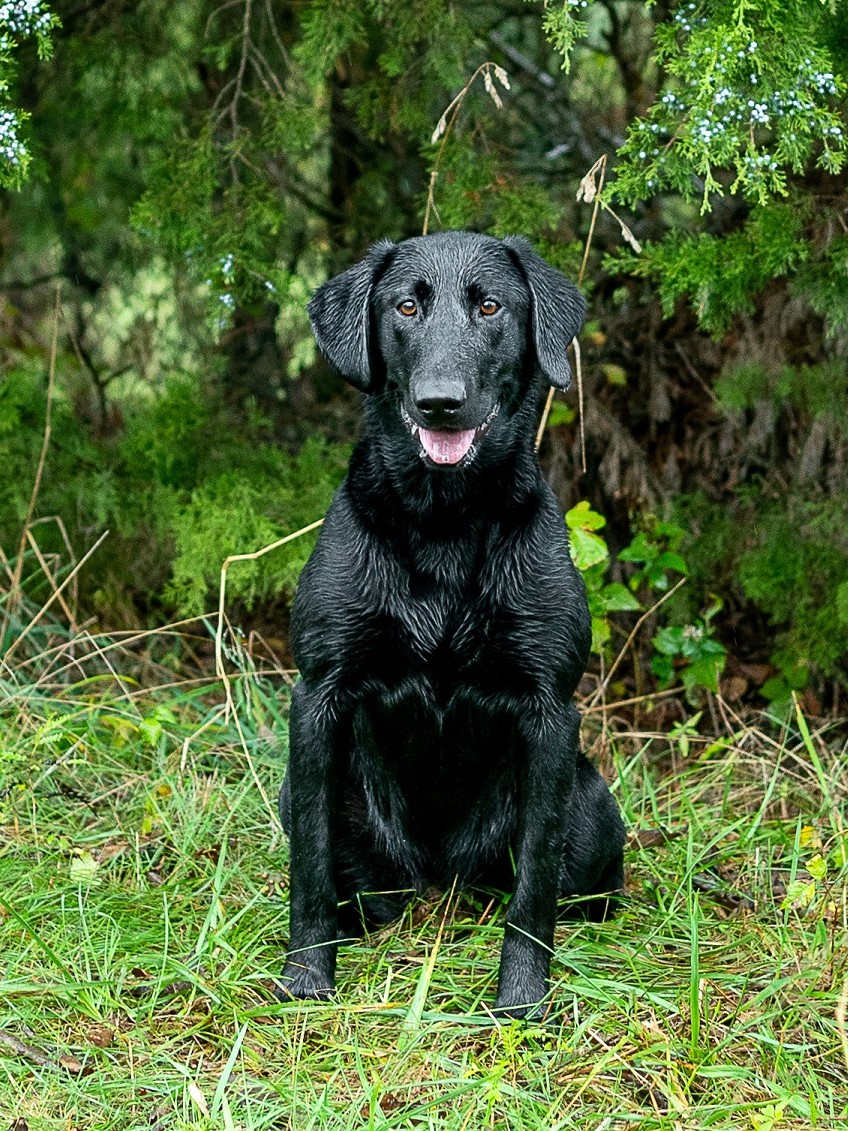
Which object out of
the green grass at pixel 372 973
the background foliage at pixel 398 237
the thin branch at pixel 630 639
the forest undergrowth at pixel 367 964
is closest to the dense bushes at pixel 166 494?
the background foliage at pixel 398 237

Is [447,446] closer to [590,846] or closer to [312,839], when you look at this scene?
[312,839]

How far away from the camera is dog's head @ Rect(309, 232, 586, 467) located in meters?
2.75

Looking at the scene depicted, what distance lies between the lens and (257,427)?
5207mm

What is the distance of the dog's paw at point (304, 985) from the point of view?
113 inches


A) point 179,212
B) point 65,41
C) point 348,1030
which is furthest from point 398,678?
point 65,41

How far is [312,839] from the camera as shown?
115 inches

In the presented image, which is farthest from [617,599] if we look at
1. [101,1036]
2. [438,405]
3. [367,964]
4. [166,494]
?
[101,1036]

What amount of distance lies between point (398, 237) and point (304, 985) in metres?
3.15

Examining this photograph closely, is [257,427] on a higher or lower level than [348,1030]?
higher

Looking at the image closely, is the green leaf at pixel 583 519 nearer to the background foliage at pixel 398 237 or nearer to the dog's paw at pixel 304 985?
the background foliage at pixel 398 237

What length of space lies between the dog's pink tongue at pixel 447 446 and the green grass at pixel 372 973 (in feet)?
3.13

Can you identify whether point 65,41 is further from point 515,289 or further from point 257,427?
point 515,289

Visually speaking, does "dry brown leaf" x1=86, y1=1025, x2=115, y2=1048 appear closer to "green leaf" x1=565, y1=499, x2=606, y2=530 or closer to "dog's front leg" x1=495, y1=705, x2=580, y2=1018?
"dog's front leg" x1=495, y1=705, x2=580, y2=1018

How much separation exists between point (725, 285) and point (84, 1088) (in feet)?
7.48
